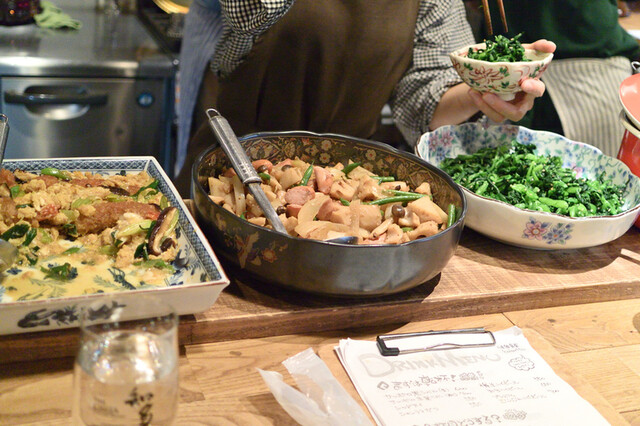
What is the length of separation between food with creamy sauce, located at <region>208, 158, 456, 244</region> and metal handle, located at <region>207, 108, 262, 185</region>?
0.06 m

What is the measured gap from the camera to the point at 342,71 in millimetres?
2426

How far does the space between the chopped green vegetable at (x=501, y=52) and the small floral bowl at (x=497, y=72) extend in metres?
0.04

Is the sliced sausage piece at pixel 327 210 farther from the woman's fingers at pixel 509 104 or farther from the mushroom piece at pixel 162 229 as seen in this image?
the woman's fingers at pixel 509 104

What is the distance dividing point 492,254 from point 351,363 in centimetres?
58

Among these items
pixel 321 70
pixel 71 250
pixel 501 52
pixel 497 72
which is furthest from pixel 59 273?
pixel 321 70

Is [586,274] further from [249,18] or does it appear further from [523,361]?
[249,18]

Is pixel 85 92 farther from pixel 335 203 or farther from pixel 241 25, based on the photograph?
pixel 335 203

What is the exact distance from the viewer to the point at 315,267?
124cm

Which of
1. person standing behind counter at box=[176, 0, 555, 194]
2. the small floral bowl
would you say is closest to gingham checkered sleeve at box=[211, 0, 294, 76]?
person standing behind counter at box=[176, 0, 555, 194]

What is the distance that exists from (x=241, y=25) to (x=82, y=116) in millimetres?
1333

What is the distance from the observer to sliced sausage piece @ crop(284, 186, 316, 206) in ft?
4.75

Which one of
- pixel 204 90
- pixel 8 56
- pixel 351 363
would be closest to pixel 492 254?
pixel 351 363

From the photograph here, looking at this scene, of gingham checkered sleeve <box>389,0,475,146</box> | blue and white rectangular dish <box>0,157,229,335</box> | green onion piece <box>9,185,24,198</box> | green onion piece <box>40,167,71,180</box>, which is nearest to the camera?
blue and white rectangular dish <box>0,157,229,335</box>

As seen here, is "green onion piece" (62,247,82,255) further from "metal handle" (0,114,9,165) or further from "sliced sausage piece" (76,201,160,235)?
"metal handle" (0,114,9,165)
